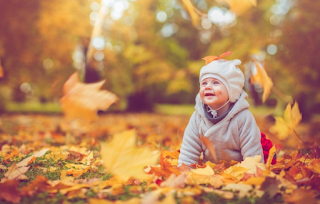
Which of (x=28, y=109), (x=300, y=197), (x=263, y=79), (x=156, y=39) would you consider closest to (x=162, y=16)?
(x=156, y=39)

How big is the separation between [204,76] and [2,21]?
721 cm

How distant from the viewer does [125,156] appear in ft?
4.72

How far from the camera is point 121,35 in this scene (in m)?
10.0

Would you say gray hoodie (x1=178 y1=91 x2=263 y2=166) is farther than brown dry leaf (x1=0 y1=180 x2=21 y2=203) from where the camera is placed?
Yes

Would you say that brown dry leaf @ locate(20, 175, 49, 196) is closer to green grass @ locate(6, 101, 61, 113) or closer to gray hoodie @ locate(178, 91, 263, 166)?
gray hoodie @ locate(178, 91, 263, 166)

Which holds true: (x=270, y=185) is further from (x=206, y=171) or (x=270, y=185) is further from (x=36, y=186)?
(x=36, y=186)

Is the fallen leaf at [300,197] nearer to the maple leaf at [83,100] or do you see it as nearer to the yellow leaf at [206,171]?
the yellow leaf at [206,171]

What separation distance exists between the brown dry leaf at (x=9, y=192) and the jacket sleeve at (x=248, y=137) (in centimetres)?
129

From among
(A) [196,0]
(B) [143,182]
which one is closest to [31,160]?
(B) [143,182]

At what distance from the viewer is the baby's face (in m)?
1.98

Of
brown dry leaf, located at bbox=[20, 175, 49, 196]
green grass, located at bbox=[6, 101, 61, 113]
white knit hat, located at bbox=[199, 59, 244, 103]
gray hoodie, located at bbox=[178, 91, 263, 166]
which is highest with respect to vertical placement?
white knit hat, located at bbox=[199, 59, 244, 103]

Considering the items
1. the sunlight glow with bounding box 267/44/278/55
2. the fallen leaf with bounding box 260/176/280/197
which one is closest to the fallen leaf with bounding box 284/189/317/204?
the fallen leaf with bounding box 260/176/280/197

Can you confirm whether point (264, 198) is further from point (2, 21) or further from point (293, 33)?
point (2, 21)

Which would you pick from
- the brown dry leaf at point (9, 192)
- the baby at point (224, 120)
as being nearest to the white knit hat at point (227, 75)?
the baby at point (224, 120)
